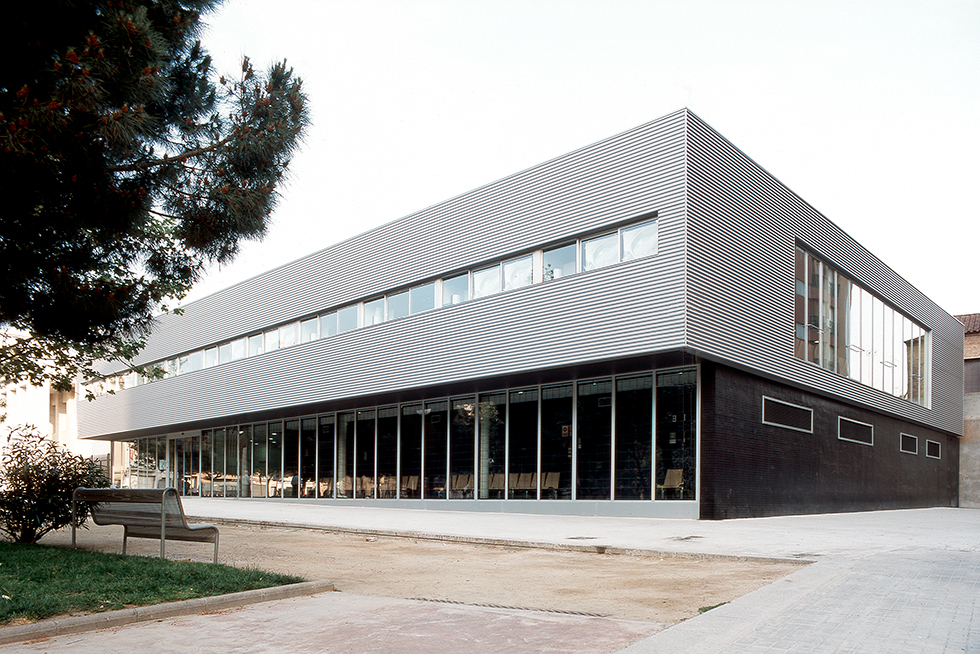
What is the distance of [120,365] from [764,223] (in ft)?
107

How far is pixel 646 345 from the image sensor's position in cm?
1814

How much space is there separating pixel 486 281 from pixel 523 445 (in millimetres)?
4572

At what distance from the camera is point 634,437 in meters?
20.1

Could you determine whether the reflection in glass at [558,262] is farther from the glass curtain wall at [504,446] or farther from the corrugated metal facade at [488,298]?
the glass curtain wall at [504,446]

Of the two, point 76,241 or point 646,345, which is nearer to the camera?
point 76,241

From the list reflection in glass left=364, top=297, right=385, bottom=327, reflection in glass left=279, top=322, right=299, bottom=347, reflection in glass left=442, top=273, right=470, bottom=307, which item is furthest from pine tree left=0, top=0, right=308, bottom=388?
reflection in glass left=279, top=322, right=299, bottom=347

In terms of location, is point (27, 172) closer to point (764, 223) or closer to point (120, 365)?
point (764, 223)

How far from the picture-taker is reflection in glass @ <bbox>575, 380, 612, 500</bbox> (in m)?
20.7

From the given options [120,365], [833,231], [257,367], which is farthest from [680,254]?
[120,365]

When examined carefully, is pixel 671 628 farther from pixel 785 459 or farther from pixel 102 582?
pixel 785 459

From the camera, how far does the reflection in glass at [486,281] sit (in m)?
22.5

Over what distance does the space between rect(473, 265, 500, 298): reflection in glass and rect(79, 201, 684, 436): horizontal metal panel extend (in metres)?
0.44

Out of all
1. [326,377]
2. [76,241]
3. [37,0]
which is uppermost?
[37,0]

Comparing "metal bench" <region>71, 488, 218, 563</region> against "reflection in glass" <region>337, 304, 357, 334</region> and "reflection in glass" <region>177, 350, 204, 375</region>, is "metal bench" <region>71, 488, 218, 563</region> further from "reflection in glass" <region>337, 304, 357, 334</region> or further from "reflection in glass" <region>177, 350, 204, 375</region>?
"reflection in glass" <region>177, 350, 204, 375</region>
